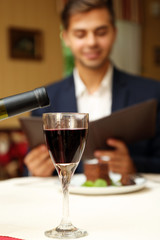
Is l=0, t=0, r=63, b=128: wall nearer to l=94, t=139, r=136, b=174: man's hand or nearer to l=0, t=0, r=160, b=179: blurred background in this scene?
l=0, t=0, r=160, b=179: blurred background

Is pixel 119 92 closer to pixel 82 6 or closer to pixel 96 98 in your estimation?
pixel 96 98

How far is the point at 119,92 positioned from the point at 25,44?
3.28 metres

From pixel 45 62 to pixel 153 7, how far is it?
7.74 feet

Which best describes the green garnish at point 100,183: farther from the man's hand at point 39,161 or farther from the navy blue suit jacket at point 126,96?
the navy blue suit jacket at point 126,96

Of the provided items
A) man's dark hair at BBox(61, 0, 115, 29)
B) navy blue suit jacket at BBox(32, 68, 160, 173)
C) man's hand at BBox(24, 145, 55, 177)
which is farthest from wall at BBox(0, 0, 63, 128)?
man's hand at BBox(24, 145, 55, 177)

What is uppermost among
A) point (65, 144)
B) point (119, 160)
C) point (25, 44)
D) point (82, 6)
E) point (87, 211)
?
point (82, 6)

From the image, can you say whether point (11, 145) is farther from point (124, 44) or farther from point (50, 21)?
point (124, 44)

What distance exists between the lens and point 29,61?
5.37 m

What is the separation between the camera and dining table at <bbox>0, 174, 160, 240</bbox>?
0.78m

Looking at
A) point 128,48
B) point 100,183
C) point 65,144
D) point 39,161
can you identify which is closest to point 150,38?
point 128,48

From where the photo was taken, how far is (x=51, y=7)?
18.2ft

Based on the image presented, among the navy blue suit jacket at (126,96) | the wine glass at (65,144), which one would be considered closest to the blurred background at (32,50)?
the navy blue suit jacket at (126,96)

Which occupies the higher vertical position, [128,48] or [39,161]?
[128,48]

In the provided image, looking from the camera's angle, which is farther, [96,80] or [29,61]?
[29,61]
